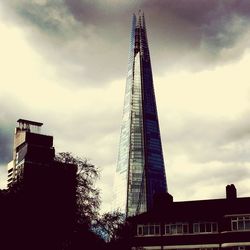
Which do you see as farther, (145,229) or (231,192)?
(231,192)

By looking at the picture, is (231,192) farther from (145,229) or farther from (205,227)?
A: (145,229)

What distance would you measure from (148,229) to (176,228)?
370 centimetres

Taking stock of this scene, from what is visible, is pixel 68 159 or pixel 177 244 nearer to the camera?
pixel 68 159

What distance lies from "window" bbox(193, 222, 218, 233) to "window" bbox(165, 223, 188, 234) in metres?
1.21

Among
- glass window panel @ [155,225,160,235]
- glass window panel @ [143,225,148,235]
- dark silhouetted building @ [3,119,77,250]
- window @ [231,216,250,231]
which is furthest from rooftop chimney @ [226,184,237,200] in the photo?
dark silhouetted building @ [3,119,77,250]

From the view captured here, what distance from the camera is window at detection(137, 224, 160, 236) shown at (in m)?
65.4

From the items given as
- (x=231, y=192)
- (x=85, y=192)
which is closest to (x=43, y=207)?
(x=85, y=192)

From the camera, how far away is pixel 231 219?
60.9 meters

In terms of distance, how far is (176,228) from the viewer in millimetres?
64250

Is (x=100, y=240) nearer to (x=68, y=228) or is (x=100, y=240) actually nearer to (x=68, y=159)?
(x=68, y=228)

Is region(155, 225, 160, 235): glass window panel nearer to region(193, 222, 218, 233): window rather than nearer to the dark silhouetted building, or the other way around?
region(193, 222, 218, 233): window

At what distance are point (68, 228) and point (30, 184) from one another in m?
4.74

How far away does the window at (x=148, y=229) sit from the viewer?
65.4 m

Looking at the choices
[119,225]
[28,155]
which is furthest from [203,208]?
[28,155]
